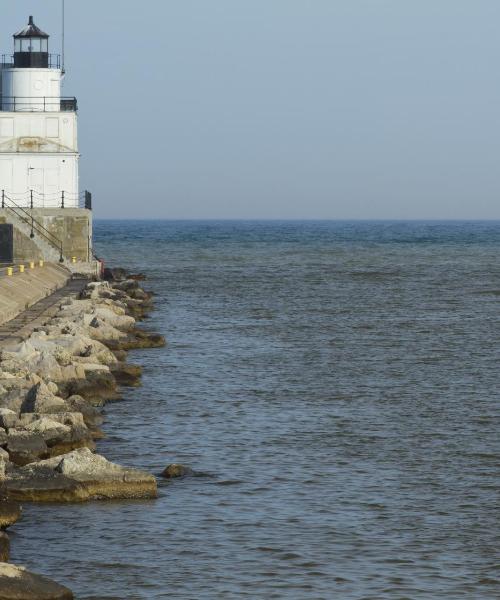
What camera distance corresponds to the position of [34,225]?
4994cm

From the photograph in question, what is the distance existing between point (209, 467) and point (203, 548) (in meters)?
3.81

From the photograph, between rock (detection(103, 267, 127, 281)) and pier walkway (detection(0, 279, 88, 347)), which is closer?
pier walkway (detection(0, 279, 88, 347))

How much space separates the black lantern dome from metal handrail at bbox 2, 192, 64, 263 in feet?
19.4

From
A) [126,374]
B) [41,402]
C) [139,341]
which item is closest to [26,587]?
[41,402]

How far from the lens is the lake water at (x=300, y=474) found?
491 inches

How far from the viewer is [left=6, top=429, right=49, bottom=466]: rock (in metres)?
16.1

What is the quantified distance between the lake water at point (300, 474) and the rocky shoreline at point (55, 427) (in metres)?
0.35

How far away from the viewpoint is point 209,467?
56.1ft

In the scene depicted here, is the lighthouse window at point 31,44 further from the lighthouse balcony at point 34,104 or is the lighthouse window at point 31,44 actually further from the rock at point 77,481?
the rock at point 77,481

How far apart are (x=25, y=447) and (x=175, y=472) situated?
6.50ft

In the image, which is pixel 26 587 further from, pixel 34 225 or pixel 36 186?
pixel 36 186

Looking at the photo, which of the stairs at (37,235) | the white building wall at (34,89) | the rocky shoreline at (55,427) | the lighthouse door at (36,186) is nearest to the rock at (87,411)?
the rocky shoreline at (55,427)

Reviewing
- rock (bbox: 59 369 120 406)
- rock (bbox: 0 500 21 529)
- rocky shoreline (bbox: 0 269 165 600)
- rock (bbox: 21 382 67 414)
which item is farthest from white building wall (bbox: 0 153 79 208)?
rock (bbox: 0 500 21 529)

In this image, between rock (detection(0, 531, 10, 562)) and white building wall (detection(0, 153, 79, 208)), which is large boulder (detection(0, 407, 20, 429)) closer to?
rock (detection(0, 531, 10, 562))
